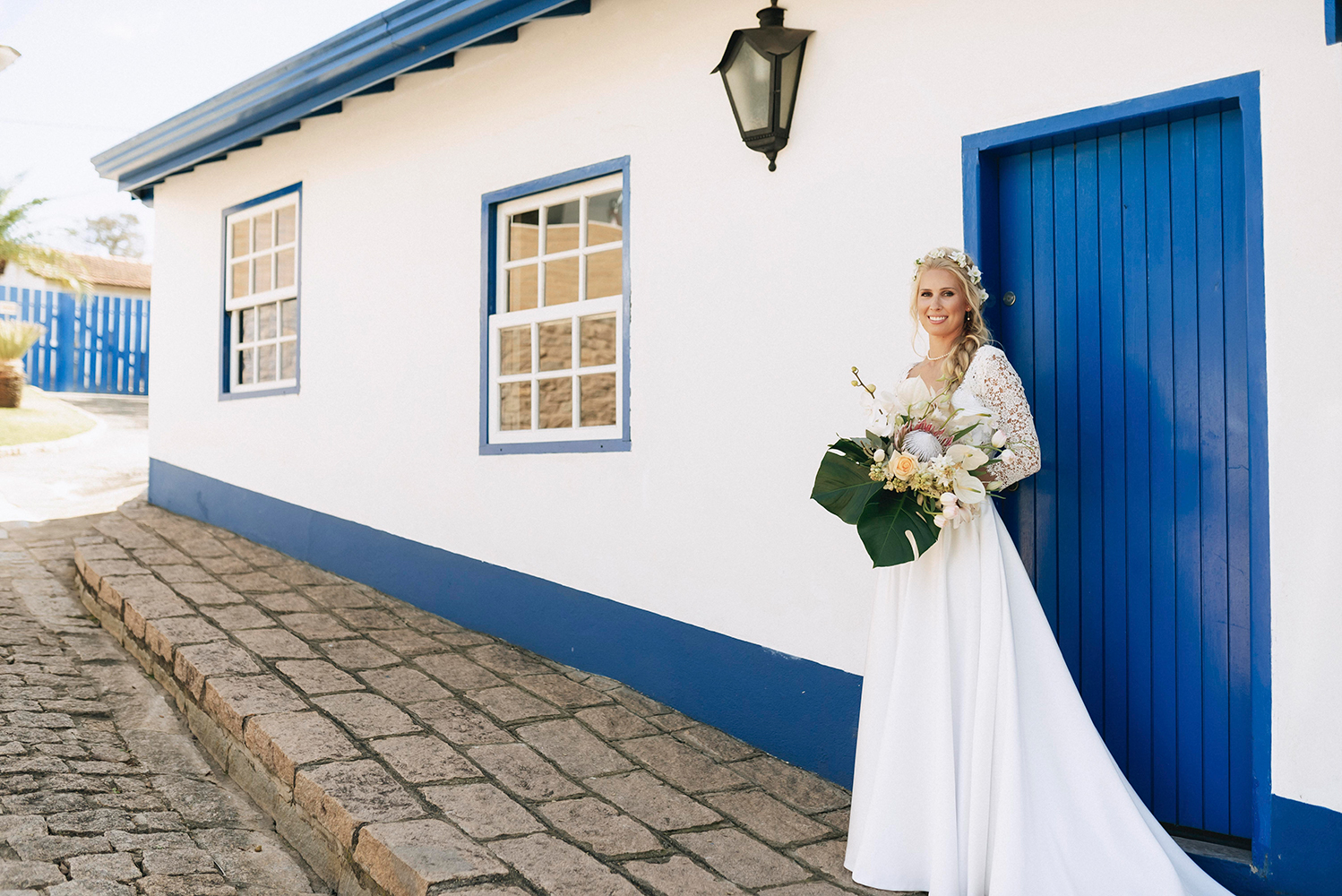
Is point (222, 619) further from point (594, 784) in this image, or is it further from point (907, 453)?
point (907, 453)

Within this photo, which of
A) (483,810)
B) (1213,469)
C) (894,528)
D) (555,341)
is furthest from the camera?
(555,341)

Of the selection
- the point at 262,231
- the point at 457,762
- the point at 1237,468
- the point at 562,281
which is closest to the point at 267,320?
the point at 262,231

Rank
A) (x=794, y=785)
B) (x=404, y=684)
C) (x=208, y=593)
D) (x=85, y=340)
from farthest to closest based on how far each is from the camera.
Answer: (x=85, y=340), (x=208, y=593), (x=404, y=684), (x=794, y=785)

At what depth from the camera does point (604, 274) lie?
4914 millimetres

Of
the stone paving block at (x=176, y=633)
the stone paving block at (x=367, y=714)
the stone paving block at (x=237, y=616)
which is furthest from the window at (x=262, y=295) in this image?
the stone paving block at (x=367, y=714)

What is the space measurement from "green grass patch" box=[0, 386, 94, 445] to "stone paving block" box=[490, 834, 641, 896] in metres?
10.5

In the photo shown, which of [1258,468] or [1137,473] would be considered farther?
[1137,473]

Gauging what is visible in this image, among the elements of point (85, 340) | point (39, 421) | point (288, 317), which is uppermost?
point (85, 340)

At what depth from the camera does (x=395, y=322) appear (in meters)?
5.84

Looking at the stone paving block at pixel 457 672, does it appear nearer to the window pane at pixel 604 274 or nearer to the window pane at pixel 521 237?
the window pane at pixel 604 274

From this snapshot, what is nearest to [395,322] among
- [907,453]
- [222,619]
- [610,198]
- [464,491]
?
[464,491]

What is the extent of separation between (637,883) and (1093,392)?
206cm

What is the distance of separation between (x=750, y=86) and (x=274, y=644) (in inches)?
128

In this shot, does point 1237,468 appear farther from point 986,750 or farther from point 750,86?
point 750,86
